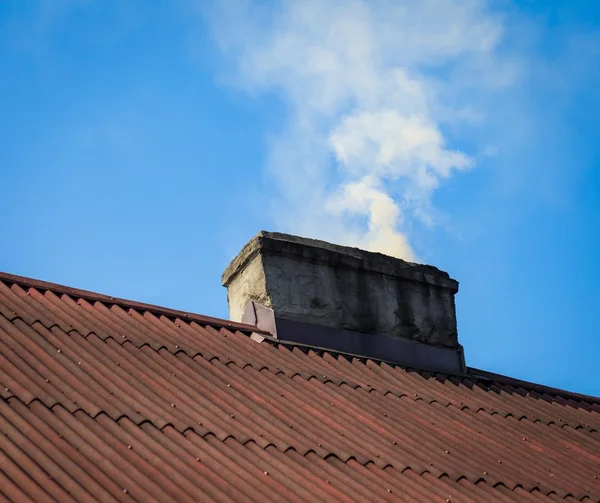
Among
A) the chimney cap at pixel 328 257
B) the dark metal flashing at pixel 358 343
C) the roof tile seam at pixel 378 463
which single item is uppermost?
the chimney cap at pixel 328 257

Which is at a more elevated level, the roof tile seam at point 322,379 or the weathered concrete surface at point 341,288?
the weathered concrete surface at point 341,288

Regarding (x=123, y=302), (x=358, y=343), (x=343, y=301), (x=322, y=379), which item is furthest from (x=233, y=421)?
(x=343, y=301)

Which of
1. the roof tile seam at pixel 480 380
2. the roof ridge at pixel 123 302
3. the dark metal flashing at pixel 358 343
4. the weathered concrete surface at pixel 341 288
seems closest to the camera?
the roof ridge at pixel 123 302

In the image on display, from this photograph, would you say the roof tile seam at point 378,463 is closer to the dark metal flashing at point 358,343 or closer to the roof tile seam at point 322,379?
the roof tile seam at point 322,379

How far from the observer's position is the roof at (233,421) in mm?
4035

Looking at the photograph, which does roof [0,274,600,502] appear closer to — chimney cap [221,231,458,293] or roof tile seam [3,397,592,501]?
roof tile seam [3,397,592,501]

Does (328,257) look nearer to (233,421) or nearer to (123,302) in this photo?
(123,302)

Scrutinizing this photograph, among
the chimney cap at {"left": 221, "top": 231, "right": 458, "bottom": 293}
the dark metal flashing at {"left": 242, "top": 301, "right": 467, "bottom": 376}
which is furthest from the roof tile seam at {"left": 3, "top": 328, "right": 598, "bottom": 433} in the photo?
the chimney cap at {"left": 221, "top": 231, "right": 458, "bottom": 293}

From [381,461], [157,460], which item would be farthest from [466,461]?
[157,460]

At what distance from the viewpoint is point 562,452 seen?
20.6 feet

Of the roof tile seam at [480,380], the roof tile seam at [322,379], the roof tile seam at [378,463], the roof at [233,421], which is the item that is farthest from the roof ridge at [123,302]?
the roof tile seam at [378,463]

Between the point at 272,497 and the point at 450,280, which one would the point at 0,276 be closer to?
the point at 272,497

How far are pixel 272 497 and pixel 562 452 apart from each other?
2.93 metres

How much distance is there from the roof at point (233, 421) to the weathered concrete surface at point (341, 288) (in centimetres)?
53
